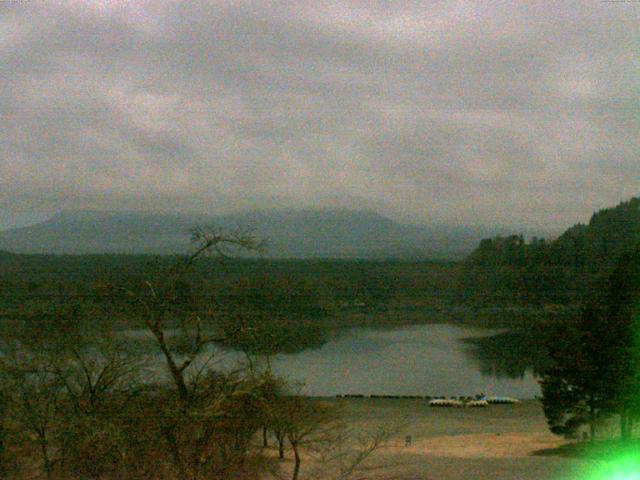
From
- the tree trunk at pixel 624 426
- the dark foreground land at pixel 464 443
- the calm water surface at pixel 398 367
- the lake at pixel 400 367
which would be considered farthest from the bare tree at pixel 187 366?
the calm water surface at pixel 398 367

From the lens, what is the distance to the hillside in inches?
1384

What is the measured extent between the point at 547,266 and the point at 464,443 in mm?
25434

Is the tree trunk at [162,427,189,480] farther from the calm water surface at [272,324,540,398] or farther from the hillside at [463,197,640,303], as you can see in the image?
the hillside at [463,197,640,303]

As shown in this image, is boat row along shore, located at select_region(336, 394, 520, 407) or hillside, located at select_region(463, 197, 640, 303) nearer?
boat row along shore, located at select_region(336, 394, 520, 407)

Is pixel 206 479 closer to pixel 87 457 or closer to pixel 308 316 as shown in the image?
pixel 87 457

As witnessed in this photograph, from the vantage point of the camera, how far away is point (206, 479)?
14.9 feet

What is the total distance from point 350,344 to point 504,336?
7.85 meters

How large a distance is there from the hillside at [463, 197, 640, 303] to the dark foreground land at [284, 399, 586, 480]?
16337 millimetres

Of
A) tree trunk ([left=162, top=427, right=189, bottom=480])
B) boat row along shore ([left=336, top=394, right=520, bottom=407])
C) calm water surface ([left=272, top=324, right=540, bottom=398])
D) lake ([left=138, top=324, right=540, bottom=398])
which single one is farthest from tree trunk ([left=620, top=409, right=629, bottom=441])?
lake ([left=138, top=324, right=540, bottom=398])

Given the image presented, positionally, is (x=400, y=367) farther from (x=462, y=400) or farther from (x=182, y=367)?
(x=182, y=367)

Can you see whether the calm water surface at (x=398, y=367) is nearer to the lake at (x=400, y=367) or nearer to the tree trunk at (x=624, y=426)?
the lake at (x=400, y=367)

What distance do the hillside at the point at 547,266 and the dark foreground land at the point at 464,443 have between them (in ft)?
53.6

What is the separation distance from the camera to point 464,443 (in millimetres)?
13320

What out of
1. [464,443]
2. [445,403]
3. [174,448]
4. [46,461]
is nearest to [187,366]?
[174,448]
